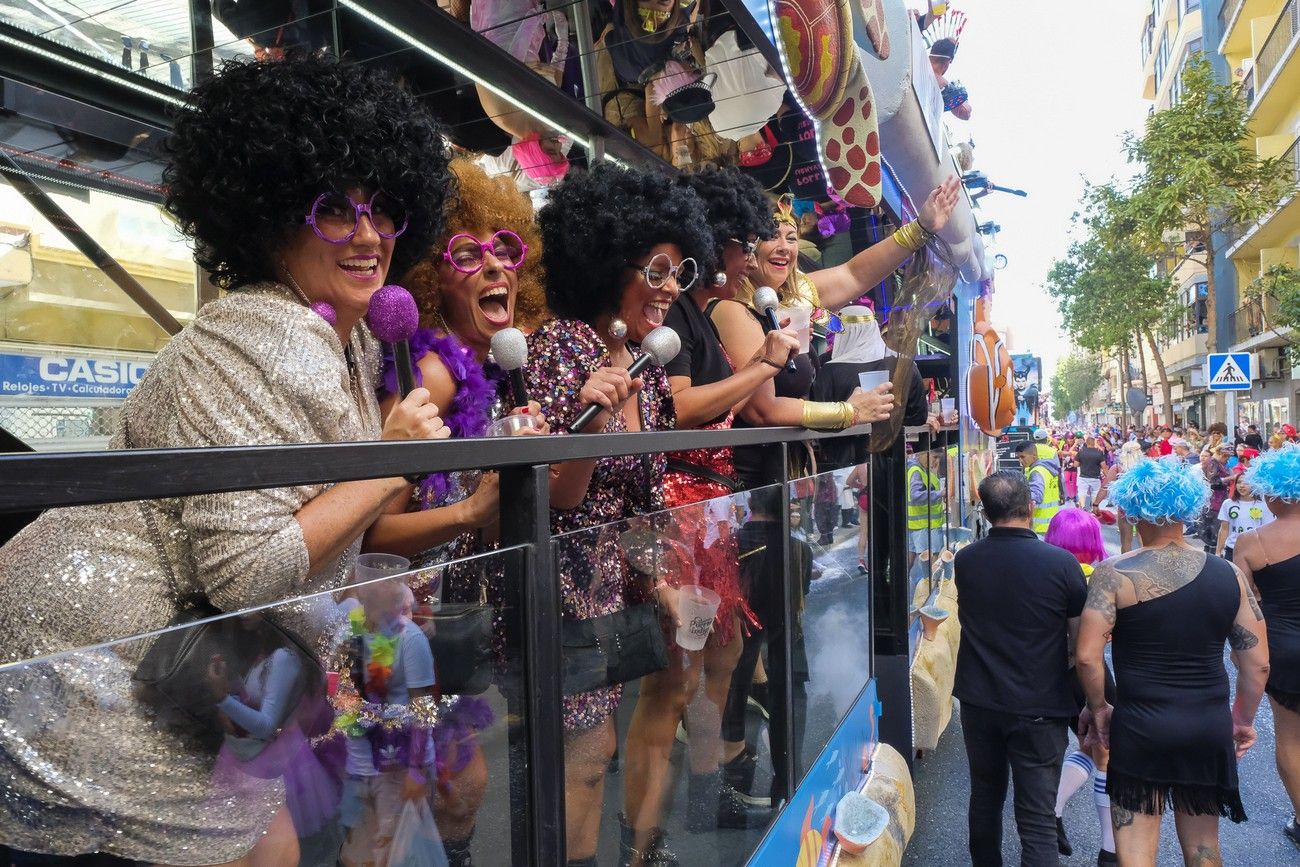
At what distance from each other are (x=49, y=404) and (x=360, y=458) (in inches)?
108

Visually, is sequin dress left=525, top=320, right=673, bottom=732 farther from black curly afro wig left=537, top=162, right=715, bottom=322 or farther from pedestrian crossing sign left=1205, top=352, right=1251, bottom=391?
pedestrian crossing sign left=1205, top=352, right=1251, bottom=391

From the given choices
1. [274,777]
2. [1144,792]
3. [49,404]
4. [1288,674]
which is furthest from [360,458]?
[1288,674]

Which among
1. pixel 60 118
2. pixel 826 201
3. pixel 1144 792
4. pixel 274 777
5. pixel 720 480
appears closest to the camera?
pixel 274 777

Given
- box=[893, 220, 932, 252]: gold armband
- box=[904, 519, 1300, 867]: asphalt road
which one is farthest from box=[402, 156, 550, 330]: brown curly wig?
box=[904, 519, 1300, 867]: asphalt road

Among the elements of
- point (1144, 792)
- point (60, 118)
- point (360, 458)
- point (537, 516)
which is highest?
point (60, 118)

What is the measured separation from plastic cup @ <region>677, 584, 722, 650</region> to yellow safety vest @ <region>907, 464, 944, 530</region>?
283 cm

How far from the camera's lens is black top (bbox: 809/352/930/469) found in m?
4.00

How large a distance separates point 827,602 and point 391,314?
207cm

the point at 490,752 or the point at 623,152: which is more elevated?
the point at 623,152

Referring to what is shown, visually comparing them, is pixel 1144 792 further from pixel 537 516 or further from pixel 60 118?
pixel 60 118

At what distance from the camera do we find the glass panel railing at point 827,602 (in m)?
2.88

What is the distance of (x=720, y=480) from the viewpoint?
2.77 meters

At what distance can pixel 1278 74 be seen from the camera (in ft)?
77.2

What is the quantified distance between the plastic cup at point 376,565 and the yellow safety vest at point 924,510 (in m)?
3.74
